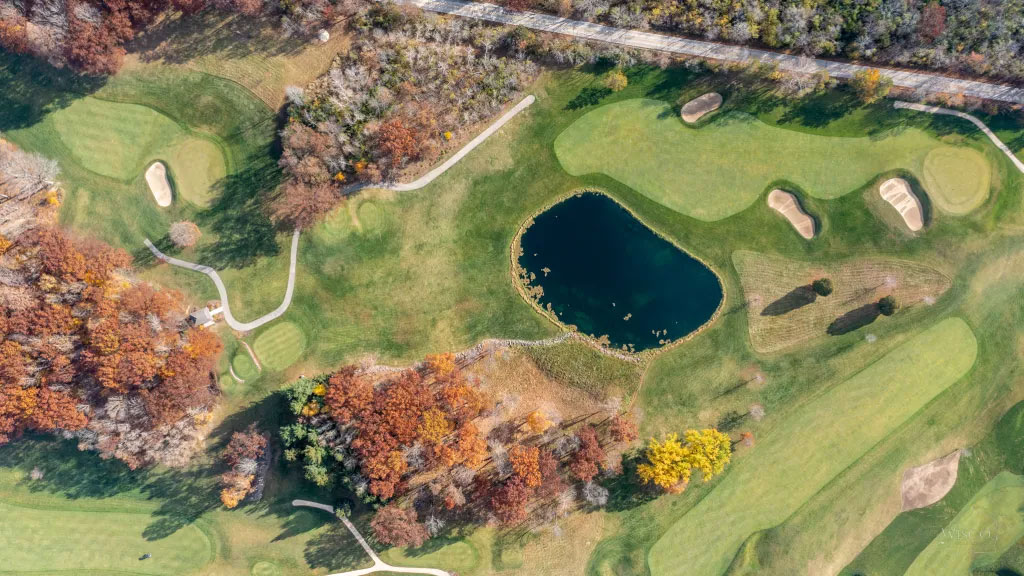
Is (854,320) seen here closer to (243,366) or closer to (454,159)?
(454,159)

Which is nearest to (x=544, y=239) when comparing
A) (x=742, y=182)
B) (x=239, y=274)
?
(x=742, y=182)

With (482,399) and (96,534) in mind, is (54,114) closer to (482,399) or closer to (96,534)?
(96,534)

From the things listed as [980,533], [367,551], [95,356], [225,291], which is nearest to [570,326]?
[367,551]

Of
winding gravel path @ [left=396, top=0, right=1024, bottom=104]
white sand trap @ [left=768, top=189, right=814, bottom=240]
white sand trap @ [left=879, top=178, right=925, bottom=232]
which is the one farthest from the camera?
white sand trap @ [left=879, top=178, right=925, bottom=232]

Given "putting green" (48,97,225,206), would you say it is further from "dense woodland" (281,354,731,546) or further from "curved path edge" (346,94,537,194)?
"dense woodland" (281,354,731,546)

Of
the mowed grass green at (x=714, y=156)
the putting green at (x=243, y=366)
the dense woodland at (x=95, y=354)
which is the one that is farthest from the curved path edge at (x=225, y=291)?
the mowed grass green at (x=714, y=156)

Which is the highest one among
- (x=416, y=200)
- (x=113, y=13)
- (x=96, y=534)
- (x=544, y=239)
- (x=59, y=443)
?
(x=113, y=13)

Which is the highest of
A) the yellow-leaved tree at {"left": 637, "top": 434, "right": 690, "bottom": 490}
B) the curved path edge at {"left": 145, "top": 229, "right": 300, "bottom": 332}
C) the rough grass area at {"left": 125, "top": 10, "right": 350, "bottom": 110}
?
the rough grass area at {"left": 125, "top": 10, "right": 350, "bottom": 110}

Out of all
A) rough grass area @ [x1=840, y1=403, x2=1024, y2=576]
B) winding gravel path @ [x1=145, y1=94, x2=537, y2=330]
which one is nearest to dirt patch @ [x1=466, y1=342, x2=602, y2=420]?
winding gravel path @ [x1=145, y1=94, x2=537, y2=330]
